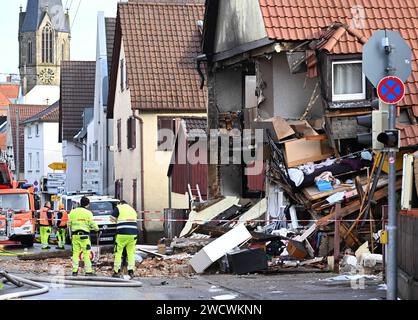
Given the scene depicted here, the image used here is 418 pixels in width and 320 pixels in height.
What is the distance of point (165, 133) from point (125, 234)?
2446cm

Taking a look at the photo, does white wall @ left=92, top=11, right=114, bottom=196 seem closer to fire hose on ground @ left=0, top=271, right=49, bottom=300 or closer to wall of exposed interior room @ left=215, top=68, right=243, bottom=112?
wall of exposed interior room @ left=215, top=68, right=243, bottom=112

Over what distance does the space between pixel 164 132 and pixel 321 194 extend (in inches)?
862

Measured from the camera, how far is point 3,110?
155750 mm

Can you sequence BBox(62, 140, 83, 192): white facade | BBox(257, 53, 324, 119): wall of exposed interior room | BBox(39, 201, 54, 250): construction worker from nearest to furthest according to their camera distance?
1. BBox(257, 53, 324, 119): wall of exposed interior room
2. BBox(39, 201, 54, 250): construction worker
3. BBox(62, 140, 83, 192): white facade

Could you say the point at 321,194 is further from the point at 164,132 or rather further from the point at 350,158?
the point at 164,132

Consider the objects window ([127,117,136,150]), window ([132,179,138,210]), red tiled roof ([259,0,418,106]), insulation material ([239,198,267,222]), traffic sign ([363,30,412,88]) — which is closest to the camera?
traffic sign ([363,30,412,88])

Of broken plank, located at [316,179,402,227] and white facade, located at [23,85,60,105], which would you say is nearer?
broken plank, located at [316,179,402,227]

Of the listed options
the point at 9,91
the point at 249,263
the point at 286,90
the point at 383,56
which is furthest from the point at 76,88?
the point at 9,91

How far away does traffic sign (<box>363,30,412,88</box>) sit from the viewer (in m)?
13.2

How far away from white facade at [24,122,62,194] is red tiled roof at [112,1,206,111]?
38787mm

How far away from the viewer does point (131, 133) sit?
45.9 m

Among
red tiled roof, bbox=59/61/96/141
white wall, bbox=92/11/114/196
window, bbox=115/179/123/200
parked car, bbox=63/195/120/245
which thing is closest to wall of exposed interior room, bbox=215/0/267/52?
parked car, bbox=63/195/120/245

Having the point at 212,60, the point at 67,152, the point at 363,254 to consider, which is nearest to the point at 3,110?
the point at 67,152

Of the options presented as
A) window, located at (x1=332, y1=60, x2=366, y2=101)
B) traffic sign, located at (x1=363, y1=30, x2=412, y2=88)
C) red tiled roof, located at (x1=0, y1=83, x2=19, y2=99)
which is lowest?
traffic sign, located at (x1=363, y1=30, x2=412, y2=88)
